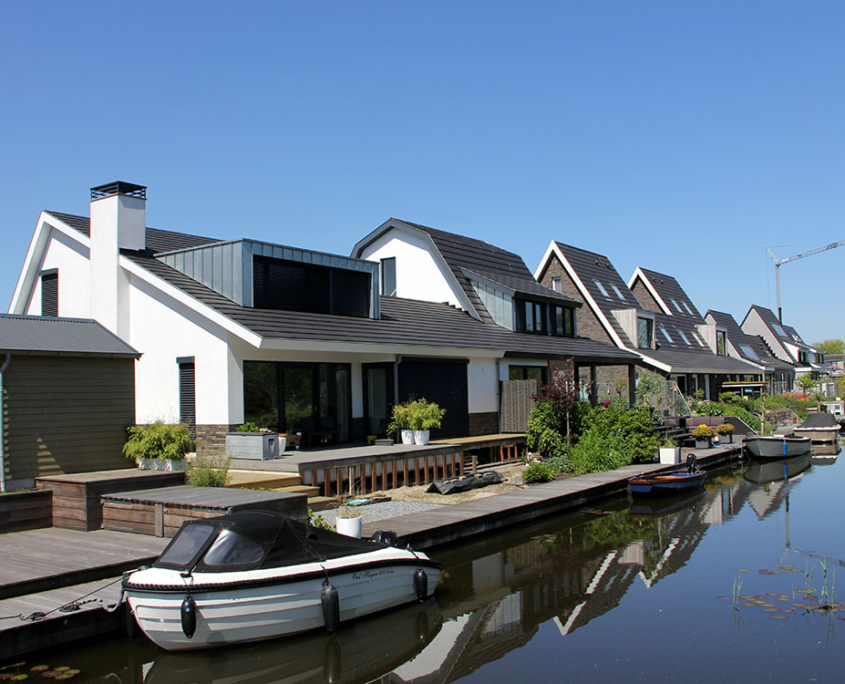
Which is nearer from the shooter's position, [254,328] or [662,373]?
[254,328]

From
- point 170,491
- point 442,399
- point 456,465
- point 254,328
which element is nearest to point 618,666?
point 170,491

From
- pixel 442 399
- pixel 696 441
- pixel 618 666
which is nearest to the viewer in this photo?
pixel 618 666

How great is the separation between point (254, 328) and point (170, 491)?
5.06m

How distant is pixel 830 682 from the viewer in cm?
785

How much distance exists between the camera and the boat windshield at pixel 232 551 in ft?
27.8

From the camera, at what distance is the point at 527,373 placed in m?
26.0

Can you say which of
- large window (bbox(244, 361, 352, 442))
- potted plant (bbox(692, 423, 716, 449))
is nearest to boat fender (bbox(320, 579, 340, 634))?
large window (bbox(244, 361, 352, 442))

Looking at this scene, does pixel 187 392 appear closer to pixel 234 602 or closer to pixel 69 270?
pixel 69 270

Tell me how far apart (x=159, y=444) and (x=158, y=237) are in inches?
377

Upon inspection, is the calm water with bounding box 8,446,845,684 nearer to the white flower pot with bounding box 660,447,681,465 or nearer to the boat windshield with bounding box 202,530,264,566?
the boat windshield with bounding box 202,530,264,566

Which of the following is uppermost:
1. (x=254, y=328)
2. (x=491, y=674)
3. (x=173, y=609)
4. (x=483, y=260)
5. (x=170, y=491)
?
(x=483, y=260)

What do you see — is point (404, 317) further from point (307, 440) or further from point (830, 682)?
point (830, 682)

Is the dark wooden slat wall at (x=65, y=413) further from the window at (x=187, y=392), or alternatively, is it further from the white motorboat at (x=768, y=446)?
the white motorboat at (x=768, y=446)

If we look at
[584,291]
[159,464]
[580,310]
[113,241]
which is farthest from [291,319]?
[580,310]
